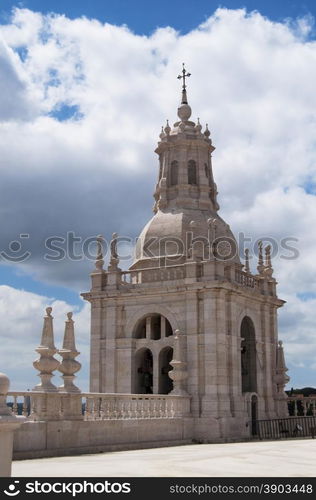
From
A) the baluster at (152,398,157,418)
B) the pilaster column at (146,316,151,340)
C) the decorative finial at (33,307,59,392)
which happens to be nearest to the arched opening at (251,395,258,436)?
the pilaster column at (146,316,151,340)

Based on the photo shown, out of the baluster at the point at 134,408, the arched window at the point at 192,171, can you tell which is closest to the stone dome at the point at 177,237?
the arched window at the point at 192,171

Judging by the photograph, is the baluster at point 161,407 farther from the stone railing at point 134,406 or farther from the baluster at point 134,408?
the baluster at point 134,408

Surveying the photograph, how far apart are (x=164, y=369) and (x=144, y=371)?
117 centimetres

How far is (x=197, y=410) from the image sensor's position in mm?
32406

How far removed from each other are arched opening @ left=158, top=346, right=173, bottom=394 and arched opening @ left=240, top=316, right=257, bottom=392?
4294mm

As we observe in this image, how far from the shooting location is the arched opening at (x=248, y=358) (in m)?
37.6

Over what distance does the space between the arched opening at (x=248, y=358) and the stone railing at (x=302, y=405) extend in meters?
2.94

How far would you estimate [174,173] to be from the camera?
40.5 meters

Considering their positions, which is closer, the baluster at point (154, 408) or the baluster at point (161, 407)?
the baluster at point (154, 408)

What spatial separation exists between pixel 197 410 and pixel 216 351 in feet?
9.32

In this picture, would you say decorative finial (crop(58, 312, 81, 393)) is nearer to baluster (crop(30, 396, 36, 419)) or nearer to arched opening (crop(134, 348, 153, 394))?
baluster (crop(30, 396, 36, 419))

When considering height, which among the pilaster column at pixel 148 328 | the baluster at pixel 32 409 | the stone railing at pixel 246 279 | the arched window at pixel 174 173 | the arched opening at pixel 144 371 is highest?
the arched window at pixel 174 173

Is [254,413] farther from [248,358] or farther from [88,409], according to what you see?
[88,409]
